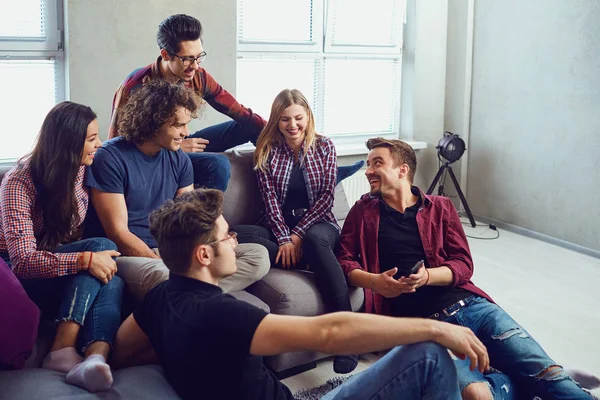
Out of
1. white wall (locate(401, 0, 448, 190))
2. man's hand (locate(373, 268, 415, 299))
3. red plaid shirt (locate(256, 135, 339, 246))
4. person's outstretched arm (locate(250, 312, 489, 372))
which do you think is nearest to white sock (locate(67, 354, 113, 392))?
person's outstretched arm (locate(250, 312, 489, 372))

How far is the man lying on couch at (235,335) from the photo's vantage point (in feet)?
5.54

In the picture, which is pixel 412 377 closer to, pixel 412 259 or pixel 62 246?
pixel 412 259

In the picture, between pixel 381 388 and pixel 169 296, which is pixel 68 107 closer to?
pixel 169 296

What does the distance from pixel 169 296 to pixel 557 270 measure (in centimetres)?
328

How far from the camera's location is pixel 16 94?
4.16 m

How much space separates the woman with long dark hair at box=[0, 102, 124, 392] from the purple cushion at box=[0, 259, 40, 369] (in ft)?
0.33

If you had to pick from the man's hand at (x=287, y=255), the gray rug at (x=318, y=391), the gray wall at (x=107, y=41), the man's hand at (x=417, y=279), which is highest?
the gray wall at (x=107, y=41)

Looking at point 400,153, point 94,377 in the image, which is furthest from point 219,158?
point 94,377

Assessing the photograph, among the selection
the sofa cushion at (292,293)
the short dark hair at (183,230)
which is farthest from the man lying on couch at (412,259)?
the short dark hair at (183,230)

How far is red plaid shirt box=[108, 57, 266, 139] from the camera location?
3.40 metres

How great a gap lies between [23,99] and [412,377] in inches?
126

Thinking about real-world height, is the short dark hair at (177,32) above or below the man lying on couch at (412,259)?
above

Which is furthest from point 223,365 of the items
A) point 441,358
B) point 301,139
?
point 301,139

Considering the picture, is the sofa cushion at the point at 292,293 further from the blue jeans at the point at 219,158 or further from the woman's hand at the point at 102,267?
the woman's hand at the point at 102,267
